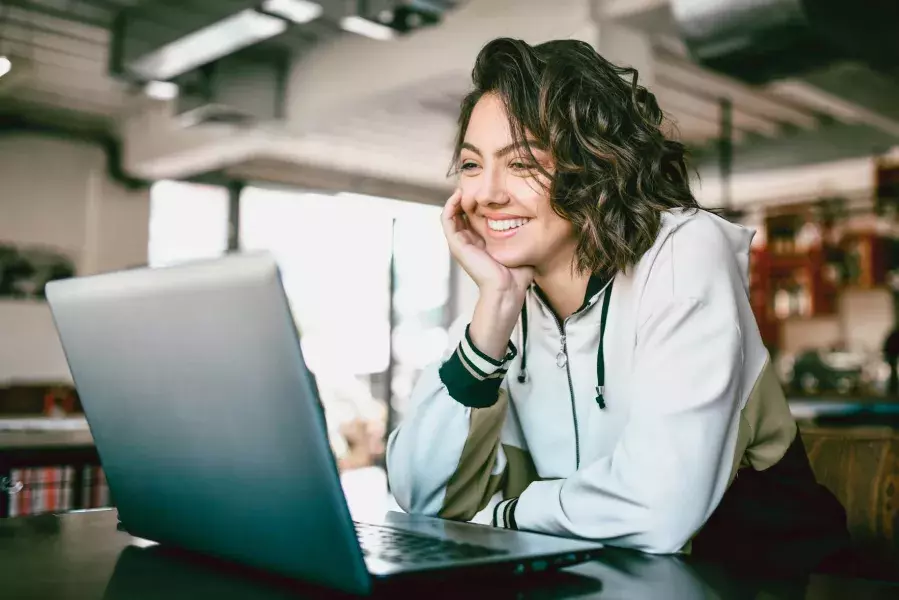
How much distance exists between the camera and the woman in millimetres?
918

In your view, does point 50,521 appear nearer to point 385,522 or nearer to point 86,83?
point 385,522

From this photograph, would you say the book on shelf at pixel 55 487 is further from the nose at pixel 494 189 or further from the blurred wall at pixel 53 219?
the blurred wall at pixel 53 219

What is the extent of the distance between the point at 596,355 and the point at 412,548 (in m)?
0.50

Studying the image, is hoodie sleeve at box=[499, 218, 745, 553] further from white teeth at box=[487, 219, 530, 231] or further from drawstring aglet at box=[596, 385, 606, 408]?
white teeth at box=[487, 219, 530, 231]

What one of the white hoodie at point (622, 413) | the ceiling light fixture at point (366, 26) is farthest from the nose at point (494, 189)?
the ceiling light fixture at point (366, 26)

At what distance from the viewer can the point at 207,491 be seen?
66 cm

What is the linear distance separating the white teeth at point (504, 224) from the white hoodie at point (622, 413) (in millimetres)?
102

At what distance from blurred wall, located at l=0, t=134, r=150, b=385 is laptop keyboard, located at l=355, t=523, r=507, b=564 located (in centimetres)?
620

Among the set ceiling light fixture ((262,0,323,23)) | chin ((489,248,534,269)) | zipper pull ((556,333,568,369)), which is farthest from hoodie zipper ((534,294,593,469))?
ceiling light fixture ((262,0,323,23))

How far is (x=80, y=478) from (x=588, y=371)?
2234mm

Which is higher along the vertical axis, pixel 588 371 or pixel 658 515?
pixel 588 371

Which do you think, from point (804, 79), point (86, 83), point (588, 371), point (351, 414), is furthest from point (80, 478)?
point (351, 414)

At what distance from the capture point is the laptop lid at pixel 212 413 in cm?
54

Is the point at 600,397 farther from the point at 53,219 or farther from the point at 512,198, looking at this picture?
the point at 53,219
